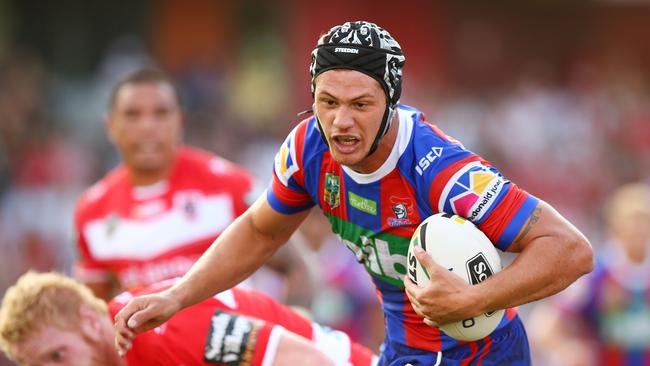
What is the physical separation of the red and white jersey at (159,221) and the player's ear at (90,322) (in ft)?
6.25

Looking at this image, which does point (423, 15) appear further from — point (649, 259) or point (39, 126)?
point (649, 259)

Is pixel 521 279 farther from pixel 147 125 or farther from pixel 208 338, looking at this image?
pixel 147 125

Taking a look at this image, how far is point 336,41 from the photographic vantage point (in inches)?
Result: 173

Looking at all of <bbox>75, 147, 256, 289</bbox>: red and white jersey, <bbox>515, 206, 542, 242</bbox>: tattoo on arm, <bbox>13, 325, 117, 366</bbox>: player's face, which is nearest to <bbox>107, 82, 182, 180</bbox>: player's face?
<bbox>75, 147, 256, 289</bbox>: red and white jersey

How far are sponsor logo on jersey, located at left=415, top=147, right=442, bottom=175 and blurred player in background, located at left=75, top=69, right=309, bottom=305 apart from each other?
2.55 m

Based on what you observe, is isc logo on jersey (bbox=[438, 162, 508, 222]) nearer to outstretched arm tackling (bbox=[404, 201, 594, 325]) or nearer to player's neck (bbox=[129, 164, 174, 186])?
outstretched arm tackling (bbox=[404, 201, 594, 325])

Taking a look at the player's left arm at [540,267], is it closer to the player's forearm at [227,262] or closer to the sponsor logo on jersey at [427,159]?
the sponsor logo on jersey at [427,159]

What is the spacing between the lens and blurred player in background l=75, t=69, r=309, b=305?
6918 millimetres

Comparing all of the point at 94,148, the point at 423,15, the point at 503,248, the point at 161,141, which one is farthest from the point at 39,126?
the point at 503,248

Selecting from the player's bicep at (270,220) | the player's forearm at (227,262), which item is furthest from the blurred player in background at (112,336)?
the player's bicep at (270,220)

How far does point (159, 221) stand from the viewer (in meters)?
7.01

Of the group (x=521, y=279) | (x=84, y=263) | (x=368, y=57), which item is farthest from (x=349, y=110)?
(x=84, y=263)

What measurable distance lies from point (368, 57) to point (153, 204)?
307 cm

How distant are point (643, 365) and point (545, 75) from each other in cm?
1323
